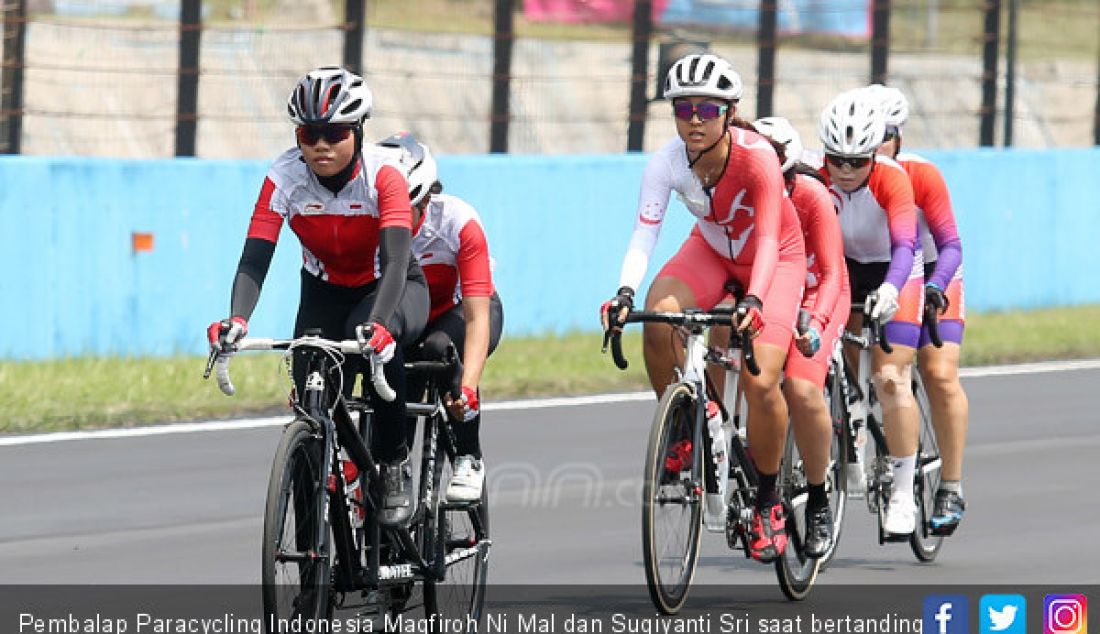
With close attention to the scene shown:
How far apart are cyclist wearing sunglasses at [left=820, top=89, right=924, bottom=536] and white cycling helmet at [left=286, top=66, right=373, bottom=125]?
8.57ft

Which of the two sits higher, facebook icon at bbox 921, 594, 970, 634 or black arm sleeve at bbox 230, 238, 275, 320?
black arm sleeve at bbox 230, 238, 275, 320

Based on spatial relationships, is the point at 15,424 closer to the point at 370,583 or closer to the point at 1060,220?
the point at 370,583

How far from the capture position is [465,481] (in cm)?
813

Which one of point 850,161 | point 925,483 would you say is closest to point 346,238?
point 850,161

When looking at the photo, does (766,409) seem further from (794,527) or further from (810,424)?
(794,527)

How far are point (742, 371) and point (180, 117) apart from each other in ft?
25.9

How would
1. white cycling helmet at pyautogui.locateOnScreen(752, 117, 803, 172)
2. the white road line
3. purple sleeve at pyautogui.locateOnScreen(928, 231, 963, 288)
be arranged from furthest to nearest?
the white road line, purple sleeve at pyautogui.locateOnScreen(928, 231, 963, 288), white cycling helmet at pyautogui.locateOnScreen(752, 117, 803, 172)

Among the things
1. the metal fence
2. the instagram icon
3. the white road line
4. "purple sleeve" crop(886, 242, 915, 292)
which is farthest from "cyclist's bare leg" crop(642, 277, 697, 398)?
the metal fence

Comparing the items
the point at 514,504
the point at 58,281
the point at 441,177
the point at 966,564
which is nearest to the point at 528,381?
the point at 441,177

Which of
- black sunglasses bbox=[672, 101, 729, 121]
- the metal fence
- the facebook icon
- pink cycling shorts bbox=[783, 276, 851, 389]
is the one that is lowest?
the facebook icon

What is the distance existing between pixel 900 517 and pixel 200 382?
583 cm

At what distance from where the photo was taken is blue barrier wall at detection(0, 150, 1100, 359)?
14.8m

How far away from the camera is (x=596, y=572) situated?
950cm

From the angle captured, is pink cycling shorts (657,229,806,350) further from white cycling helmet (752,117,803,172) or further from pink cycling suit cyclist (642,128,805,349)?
white cycling helmet (752,117,803,172)
